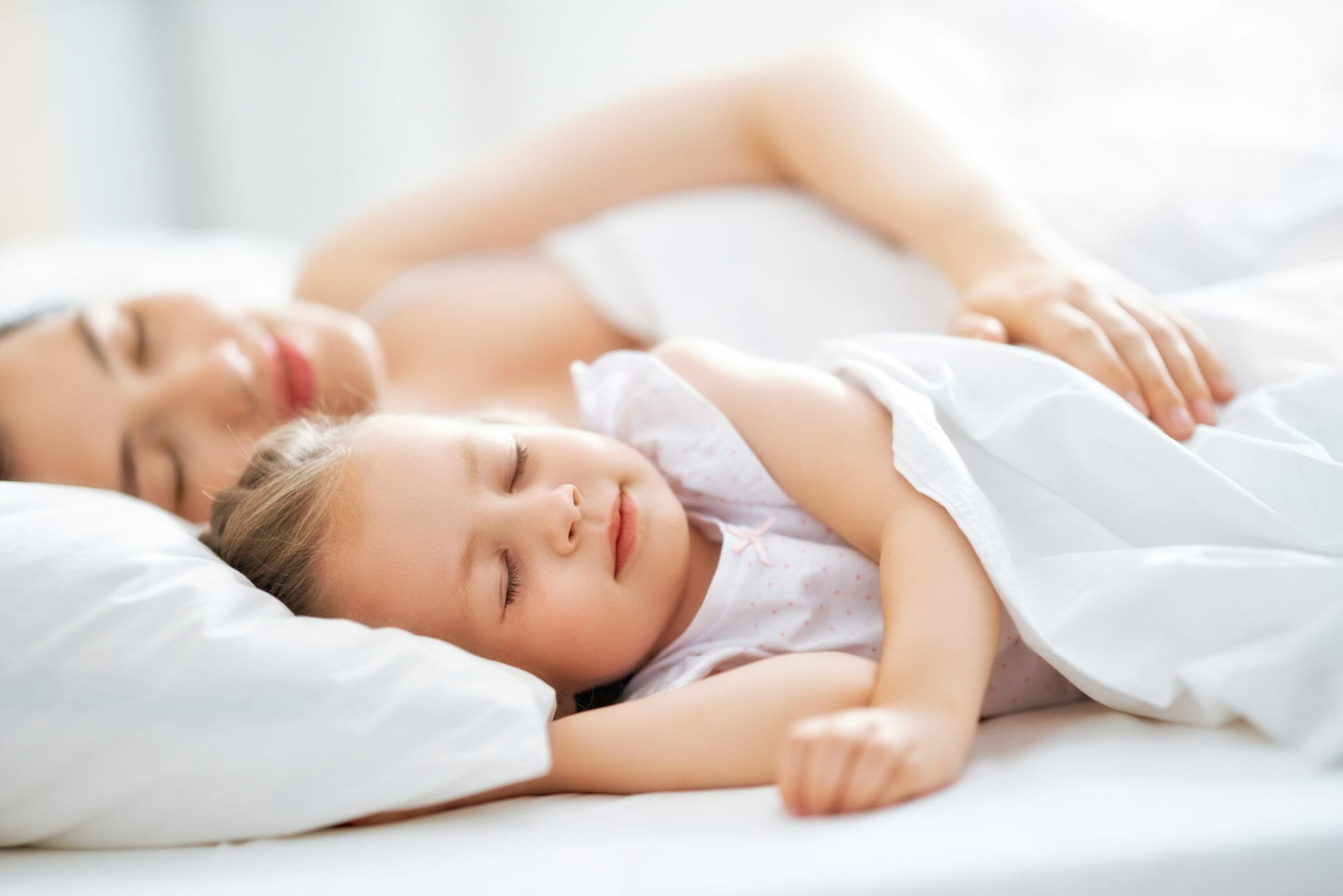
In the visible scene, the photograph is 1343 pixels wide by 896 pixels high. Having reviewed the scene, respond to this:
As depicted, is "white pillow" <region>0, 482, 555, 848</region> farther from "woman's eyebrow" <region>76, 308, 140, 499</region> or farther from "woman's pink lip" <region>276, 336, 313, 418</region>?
"woman's pink lip" <region>276, 336, 313, 418</region>

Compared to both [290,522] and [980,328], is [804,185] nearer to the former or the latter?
[980,328]

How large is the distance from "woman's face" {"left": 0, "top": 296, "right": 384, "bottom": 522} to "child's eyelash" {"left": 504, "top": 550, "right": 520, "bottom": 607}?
397 mm

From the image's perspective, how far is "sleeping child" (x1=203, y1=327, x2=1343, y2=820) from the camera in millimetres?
684

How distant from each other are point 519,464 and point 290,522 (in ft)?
0.67

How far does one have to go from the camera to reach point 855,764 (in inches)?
24.5

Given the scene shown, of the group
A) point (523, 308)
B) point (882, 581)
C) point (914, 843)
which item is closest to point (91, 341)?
point (523, 308)

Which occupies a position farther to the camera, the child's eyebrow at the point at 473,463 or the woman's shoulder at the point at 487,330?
the woman's shoulder at the point at 487,330

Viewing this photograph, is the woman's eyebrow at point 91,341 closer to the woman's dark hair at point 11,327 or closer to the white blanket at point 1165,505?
the woman's dark hair at point 11,327

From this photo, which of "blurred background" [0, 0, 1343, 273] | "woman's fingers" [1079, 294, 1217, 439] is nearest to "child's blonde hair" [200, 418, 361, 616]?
"woman's fingers" [1079, 294, 1217, 439]

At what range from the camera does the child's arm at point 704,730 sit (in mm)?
715

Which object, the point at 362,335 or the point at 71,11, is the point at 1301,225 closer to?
the point at 362,335

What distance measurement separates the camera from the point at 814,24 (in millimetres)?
→ 2527

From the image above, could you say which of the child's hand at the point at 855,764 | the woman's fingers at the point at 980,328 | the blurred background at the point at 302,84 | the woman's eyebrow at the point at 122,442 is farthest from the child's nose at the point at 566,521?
the blurred background at the point at 302,84

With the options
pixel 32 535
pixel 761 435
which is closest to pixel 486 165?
pixel 761 435
